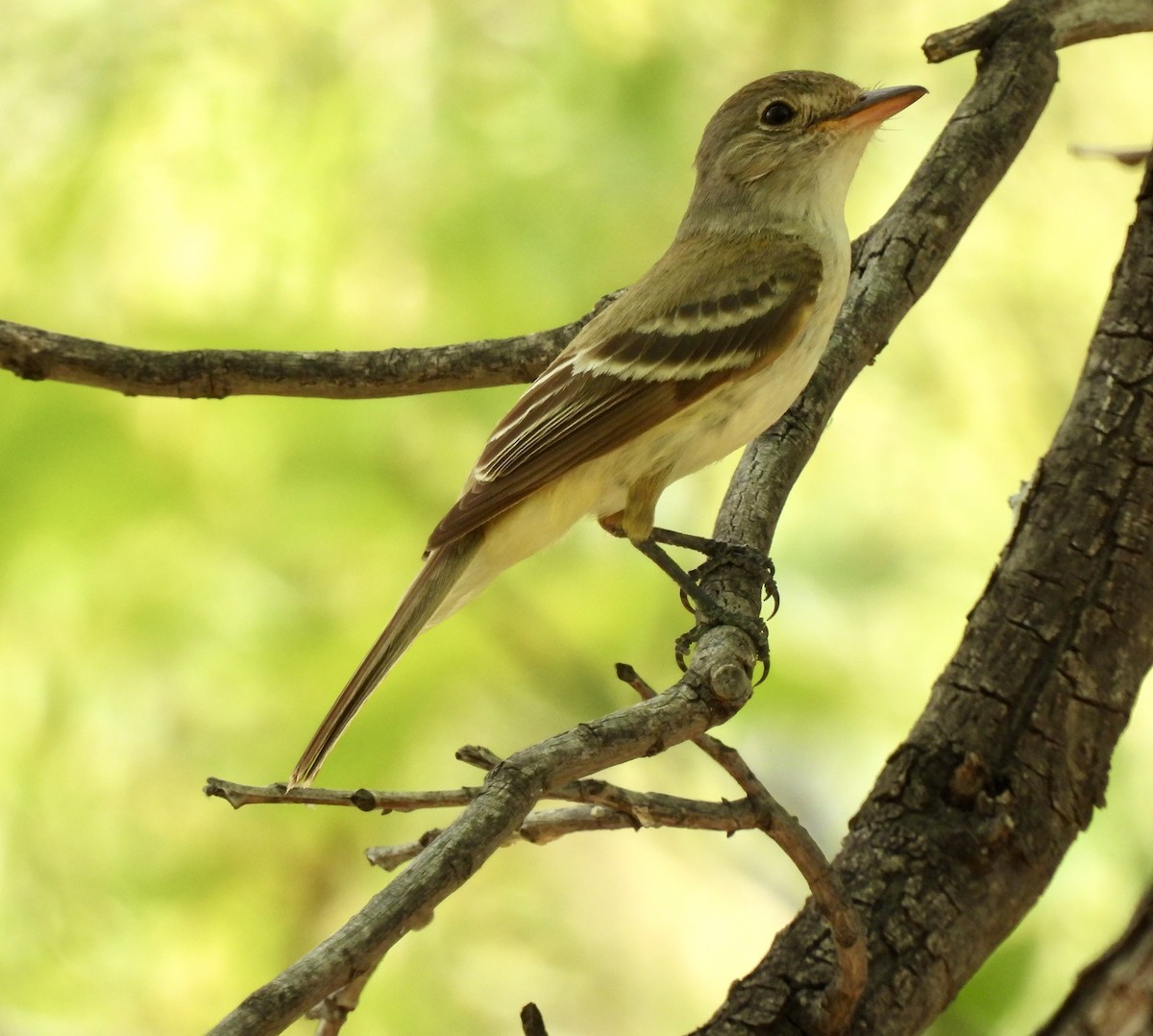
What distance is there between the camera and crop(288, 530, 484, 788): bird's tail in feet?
9.16

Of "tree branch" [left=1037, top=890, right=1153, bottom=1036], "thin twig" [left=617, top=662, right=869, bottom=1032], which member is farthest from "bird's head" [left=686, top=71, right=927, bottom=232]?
"tree branch" [left=1037, top=890, right=1153, bottom=1036]

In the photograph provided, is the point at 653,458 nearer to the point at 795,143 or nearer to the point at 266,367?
the point at 266,367

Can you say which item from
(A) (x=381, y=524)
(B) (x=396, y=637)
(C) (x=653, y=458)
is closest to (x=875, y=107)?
(C) (x=653, y=458)

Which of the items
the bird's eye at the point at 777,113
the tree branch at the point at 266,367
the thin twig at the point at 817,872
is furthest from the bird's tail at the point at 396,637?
the bird's eye at the point at 777,113

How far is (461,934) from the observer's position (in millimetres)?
4465

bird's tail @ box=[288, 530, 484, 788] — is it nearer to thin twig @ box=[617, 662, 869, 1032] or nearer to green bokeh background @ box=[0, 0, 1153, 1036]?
thin twig @ box=[617, 662, 869, 1032]

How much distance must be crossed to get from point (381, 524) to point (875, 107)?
2.04 m

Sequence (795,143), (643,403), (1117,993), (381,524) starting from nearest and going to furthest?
(1117,993) → (643,403) → (795,143) → (381,524)

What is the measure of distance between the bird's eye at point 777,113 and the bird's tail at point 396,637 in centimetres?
146

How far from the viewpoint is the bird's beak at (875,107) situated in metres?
3.50

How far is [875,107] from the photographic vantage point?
11.6 feet

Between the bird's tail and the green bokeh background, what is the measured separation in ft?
3.65

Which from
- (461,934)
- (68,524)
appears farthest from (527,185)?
(461,934)

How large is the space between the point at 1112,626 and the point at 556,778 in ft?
5.52
